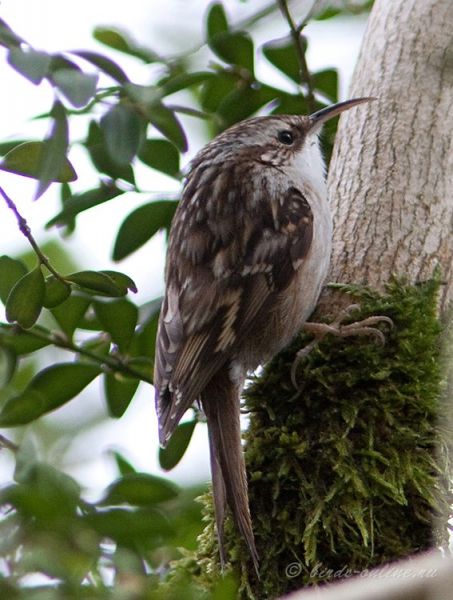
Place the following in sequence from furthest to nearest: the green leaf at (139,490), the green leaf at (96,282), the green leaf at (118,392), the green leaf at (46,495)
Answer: the green leaf at (118,392) < the green leaf at (96,282) < the green leaf at (139,490) < the green leaf at (46,495)

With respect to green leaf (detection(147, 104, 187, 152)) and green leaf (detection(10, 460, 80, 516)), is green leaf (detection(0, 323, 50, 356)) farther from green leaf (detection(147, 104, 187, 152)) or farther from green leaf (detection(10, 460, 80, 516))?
green leaf (detection(10, 460, 80, 516))

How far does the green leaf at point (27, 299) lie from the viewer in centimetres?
203

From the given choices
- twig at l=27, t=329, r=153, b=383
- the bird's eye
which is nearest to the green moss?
twig at l=27, t=329, r=153, b=383

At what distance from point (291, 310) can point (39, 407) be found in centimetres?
76

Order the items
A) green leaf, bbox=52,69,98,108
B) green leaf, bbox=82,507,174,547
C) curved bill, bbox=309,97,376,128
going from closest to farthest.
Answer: green leaf, bbox=82,507,174,547
green leaf, bbox=52,69,98,108
curved bill, bbox=309,97,376,128

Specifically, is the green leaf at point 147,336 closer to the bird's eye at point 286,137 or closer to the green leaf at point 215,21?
the bird's eye at point 286,137

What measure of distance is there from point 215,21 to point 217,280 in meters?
0.80

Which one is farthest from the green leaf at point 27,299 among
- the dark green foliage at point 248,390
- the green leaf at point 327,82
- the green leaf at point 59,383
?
the green leaf at point 327,82

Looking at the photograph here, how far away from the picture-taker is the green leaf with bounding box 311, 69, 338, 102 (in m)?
2.93

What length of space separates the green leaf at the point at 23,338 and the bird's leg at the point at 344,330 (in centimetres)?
64

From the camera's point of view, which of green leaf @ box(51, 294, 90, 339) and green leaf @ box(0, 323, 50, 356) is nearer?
green leaf @ box(0, 323, 50, 356)

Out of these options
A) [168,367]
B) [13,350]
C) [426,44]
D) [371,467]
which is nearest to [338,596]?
[371,467]

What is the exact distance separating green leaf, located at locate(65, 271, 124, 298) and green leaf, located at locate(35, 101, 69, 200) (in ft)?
1.49

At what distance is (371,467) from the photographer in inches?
86.3
